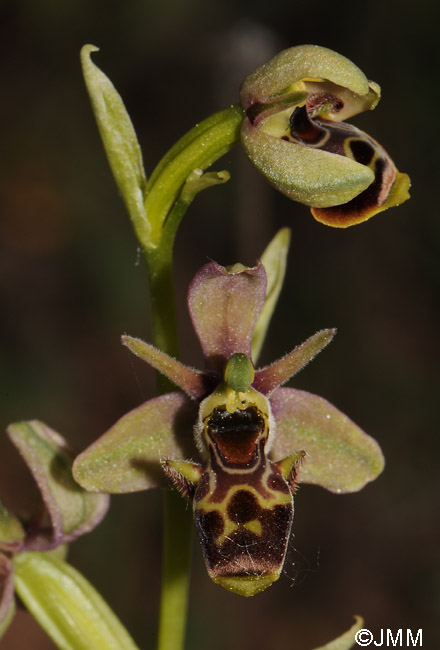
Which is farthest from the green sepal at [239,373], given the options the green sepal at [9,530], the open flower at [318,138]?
the green sepal at [9,530]

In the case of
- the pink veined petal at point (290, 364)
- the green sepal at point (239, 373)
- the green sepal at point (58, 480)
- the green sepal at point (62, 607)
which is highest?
the pink veined petal at point (290, 364)

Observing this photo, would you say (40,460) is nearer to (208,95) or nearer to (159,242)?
(159,242)

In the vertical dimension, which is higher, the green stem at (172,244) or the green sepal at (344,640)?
the green stem at (172,244)

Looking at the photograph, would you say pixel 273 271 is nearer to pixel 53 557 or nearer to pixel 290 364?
pixel 290 364

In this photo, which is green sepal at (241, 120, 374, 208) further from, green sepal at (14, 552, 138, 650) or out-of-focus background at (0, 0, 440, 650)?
out-of-focus background at (0, 0, 440, 650)

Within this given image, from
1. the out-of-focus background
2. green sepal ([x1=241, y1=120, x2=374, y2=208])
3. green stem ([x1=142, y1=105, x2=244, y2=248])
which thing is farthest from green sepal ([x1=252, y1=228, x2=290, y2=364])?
the out-of-focus background

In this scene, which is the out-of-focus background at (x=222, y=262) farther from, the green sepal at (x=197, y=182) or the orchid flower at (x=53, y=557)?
the green sepal at (x=197, y=182)

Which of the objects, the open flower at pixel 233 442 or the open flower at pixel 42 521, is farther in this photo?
the open flower at pixel 42 521
